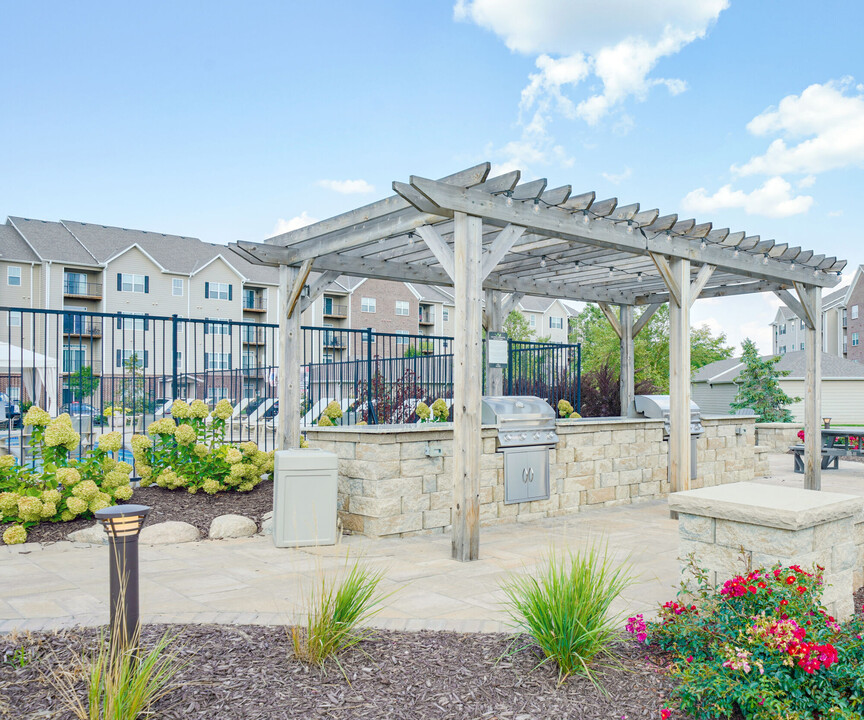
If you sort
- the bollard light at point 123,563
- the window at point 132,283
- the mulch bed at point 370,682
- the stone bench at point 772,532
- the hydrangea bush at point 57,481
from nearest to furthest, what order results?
the mulch bed at point 370,682 → the bollard light at point 123,563 → the stone bench at point 772,532 → the hydrangea bush at point 57,481 → the window at point 132,283

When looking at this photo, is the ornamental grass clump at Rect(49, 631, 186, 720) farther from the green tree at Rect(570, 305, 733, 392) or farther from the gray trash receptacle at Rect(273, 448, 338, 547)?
the green tree at Rect(570, 305, 733, 392)

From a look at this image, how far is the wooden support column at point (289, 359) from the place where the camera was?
25.1ft

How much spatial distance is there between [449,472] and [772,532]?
3.40m

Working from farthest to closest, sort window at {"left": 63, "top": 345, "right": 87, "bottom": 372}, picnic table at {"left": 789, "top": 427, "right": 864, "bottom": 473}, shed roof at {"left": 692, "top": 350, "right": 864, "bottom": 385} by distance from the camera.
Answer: shed roof at {"left": 692, "top": 350, "right": 864, "bottom": 385} < picnic table at {"left": 789, "top": 427, "right": 864, "bottom": 473} < window at {"left": 63, "top": 345, "right": 87, "bottom": 372}

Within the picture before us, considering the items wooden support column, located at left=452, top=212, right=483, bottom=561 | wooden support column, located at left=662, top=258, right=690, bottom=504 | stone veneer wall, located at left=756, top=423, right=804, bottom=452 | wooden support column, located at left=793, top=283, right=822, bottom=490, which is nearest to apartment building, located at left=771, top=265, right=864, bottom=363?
stone veneer wall, located at left=756, top=423, right=804, bottom=452

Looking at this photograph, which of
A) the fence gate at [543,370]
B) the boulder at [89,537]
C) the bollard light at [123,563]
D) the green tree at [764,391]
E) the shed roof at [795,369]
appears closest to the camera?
the bollard light at [123,563]

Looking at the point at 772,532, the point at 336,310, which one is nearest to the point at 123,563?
the point at 772,532

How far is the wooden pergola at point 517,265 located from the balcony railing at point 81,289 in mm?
28423

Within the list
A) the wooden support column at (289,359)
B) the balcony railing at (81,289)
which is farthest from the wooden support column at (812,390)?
the balcony railing at (81,289)

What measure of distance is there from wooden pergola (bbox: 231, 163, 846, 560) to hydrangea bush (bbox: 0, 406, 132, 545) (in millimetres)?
1919

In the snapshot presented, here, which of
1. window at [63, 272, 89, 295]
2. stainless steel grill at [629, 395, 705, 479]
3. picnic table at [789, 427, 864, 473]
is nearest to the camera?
stainless steel grill at [629, 395, 705, 479]

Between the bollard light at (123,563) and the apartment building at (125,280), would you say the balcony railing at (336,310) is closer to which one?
the apartment building at (125,280)

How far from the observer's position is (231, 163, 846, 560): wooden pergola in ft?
17.0

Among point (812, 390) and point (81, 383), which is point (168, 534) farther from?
point (812, 390)
